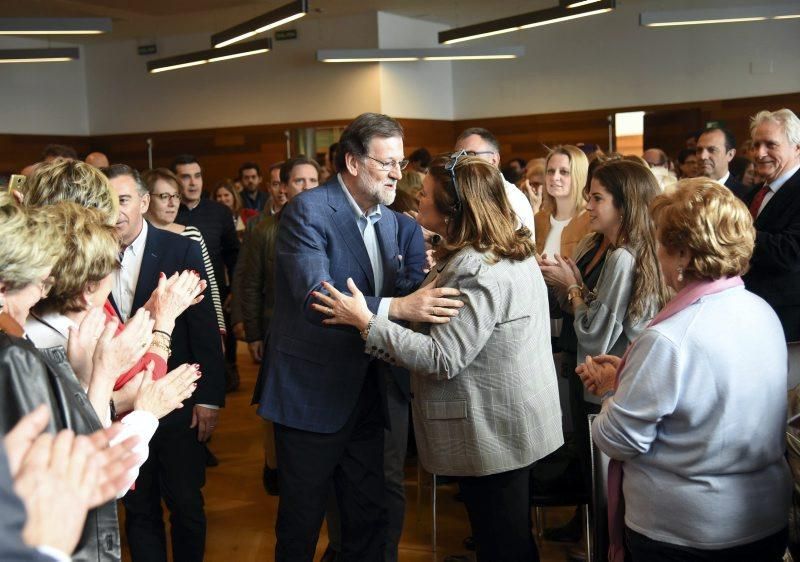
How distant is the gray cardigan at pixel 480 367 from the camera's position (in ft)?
8.85

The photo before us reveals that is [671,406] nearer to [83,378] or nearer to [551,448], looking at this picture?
[551,448]

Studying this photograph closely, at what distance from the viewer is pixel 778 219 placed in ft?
13.5

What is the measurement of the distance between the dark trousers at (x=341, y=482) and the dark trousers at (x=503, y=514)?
47 centimetres

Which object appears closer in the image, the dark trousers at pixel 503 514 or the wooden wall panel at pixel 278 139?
the dark trousers at pixel 503 514

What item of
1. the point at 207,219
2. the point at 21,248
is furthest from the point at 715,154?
the point at 21,248

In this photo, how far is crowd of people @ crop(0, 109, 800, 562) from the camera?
1.83m

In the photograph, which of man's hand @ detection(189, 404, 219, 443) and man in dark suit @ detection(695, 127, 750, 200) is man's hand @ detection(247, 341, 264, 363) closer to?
man's hand @ detection(189, 404, 219, 443)

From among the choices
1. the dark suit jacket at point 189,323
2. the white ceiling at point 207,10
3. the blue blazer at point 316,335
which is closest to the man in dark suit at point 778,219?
the blue blazer at point 316,335

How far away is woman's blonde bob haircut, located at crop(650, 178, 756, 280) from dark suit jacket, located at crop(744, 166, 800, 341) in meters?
1.84

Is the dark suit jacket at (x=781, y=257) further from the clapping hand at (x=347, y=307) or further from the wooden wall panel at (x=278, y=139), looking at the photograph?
the wooden wall panel at (x=278, y=139)

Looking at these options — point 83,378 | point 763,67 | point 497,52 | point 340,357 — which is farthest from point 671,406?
point 763,67

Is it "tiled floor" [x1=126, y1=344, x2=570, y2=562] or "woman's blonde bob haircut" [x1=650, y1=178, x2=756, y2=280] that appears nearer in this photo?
"woman's blonde bob haircut" [x1=650, y1=178, x2=756, y2=280]

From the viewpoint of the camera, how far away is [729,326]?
2.17 m

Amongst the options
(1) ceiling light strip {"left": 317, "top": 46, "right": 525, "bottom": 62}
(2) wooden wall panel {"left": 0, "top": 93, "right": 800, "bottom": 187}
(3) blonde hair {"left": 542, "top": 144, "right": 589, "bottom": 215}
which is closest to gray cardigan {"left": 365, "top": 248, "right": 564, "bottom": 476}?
(3) blonde hair {"left": 542, "top": 144, "right": 589, "bottom": 215}
